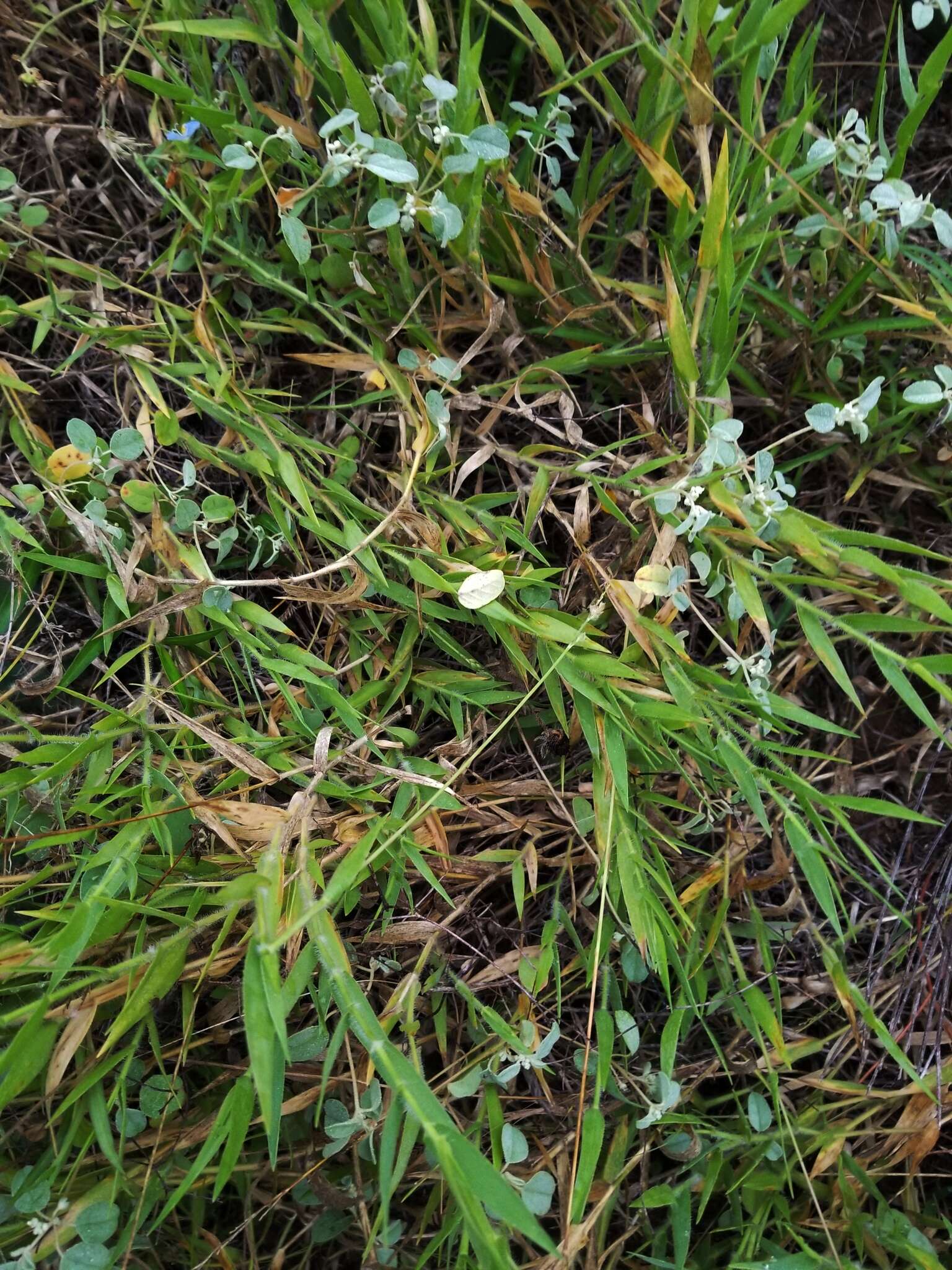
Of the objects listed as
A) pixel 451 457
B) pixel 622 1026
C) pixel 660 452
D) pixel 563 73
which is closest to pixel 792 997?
pixel 622 1026

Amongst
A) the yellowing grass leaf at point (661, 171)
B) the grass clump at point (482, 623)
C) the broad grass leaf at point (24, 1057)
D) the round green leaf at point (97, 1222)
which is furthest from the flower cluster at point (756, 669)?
the round green leaf at point (97, 1222)

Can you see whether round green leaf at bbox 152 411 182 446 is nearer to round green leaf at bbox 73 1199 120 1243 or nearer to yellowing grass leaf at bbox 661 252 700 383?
yellowing grass leaf at bbox 661 252 700 383

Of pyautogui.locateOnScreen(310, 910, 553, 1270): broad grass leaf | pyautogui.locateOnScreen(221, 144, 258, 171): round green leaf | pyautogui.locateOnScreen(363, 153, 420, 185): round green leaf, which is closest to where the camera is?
pyautogui.locateOnScreen(310, 910, 553, 1270): broad grass leaf

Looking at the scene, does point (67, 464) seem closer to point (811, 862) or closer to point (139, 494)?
point (139, 494)

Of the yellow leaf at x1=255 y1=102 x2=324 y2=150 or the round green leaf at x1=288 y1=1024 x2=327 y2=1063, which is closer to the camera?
the round green leaf at x1=288 y1=1024 x2=327 y2=1063

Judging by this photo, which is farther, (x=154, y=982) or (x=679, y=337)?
(x=679, y=337)

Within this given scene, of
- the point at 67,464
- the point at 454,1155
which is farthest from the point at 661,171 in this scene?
the point at 454,1155

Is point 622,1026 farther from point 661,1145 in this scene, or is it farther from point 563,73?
point 563,73

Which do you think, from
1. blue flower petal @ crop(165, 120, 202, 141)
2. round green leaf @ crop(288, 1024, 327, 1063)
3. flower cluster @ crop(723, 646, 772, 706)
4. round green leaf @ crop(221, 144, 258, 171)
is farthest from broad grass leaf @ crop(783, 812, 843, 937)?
blue flower petal @ crop(165, 120, 202, 141)

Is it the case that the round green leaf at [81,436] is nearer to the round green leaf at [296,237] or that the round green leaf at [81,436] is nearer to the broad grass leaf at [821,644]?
the round green leaf at [296,237]

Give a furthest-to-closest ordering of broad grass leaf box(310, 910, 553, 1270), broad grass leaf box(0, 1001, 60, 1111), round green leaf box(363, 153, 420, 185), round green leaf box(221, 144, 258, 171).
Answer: round green leaf box(221, 144, 258, 171)
round green leaf box(363, 153, 420, 185)
broad grass leaf box(0, 1001, 60, 1111)
broad grass leaf box(310, 910, 553, 1270)
